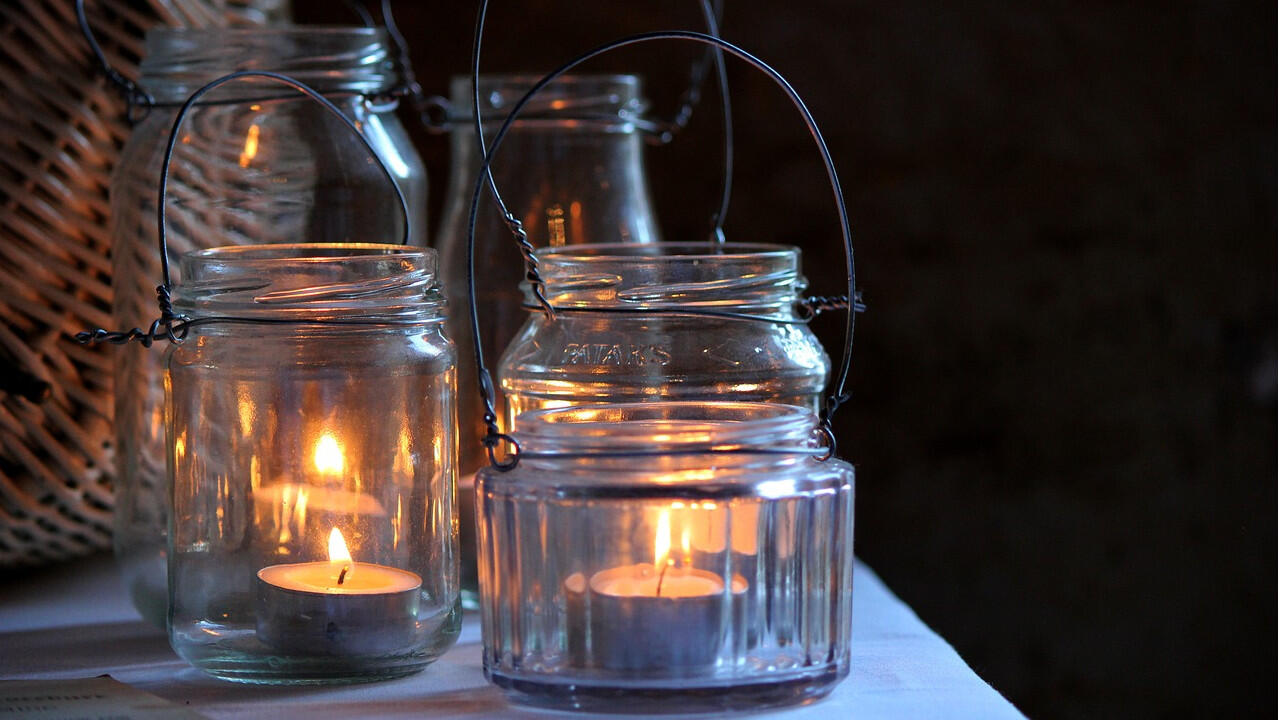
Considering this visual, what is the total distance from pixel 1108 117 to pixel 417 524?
0.78 metres

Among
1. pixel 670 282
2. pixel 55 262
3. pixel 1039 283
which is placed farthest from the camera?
pixel 1039 283

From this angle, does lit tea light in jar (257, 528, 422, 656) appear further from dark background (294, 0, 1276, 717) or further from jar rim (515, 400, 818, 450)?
dark background (294, 0, 1276, 717)

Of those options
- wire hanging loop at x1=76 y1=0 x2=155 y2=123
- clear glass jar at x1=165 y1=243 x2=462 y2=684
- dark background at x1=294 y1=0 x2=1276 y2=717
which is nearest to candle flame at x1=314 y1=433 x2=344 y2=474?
clear glass jar at x1=165 y1=243 x2=462 y2=684

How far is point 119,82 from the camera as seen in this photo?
67 centimetres

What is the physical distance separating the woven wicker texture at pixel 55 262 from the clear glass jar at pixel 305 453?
0.15 m

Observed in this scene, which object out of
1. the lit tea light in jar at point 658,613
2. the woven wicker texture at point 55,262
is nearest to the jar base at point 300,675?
the lit tea light in jar at point 658,613

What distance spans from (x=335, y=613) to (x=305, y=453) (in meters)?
0.07

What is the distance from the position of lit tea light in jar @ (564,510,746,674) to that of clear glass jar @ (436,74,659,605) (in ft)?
0.78

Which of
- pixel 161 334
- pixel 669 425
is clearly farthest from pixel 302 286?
pixel 669 425

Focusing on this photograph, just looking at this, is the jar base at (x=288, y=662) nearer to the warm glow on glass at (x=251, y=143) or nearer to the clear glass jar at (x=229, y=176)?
the clear glass jar at (x=229, y=176)

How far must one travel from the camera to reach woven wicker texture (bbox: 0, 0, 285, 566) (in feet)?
2.25

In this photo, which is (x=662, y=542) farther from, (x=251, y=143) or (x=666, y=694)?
(x=251, y=143)

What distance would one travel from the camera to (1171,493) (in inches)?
45.2

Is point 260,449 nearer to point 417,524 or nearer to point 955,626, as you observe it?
point 417,524
